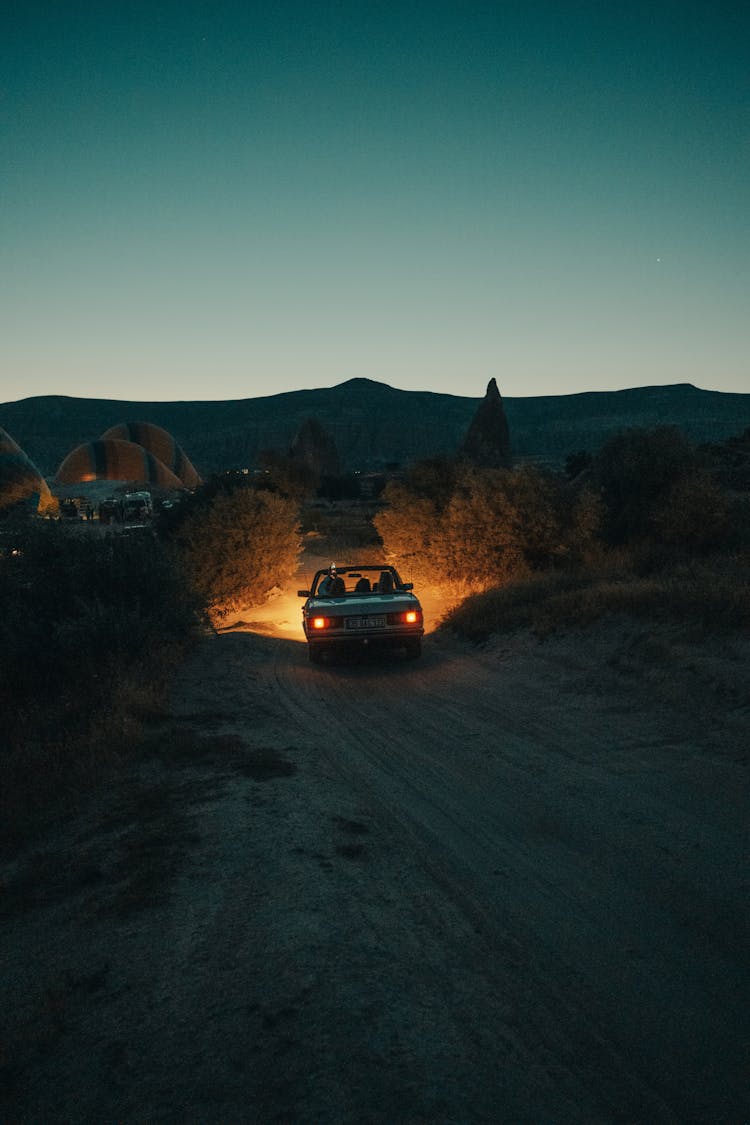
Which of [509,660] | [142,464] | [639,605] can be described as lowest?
[509,660]

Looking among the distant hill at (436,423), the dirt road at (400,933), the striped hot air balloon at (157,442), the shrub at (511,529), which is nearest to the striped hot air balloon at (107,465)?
the striped hot air balloon at (157,442)

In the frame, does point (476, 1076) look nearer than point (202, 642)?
Yes

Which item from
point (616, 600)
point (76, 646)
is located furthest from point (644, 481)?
point (76, 646)

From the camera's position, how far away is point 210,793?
246 inches

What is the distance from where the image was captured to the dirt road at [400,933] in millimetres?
2824

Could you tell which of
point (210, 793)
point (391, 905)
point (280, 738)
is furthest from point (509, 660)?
point (391, 905)

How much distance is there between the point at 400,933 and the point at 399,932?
11 mm

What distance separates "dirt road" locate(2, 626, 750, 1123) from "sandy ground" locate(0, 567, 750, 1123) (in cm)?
1

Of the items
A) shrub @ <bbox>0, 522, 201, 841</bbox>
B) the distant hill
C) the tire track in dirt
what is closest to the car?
the tire track in dirt

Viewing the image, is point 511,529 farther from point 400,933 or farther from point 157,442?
point 157,442

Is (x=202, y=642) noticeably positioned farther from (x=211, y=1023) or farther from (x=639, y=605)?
(x=211, y=1023)

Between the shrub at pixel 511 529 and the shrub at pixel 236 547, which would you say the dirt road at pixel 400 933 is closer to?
the shrub at pixel 511 529

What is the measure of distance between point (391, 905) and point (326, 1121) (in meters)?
1.71

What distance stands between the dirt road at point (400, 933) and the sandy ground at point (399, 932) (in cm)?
1
